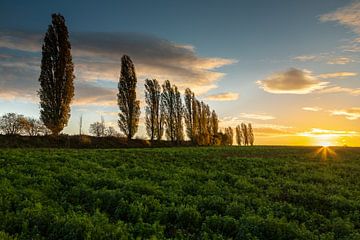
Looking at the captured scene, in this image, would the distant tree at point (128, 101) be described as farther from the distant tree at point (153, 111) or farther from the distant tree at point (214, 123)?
the distant tree at point (214, 123)

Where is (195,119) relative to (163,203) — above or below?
above

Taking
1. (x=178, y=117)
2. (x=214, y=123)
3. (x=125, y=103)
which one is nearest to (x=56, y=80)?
(x=125, y=103)

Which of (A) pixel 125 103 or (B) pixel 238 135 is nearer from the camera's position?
(A) pixel 125 103

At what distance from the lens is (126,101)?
74312 mm

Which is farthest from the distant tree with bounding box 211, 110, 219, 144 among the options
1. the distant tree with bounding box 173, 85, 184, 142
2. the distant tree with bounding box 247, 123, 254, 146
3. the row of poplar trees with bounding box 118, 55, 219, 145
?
the distant tree with bounding box 247, 123, 254, 146

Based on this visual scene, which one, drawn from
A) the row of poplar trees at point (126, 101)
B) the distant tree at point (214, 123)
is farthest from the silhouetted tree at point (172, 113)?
the distant tree at point (214, 123)

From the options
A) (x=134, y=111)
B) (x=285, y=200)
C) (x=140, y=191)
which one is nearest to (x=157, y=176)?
(x=140, y=191)

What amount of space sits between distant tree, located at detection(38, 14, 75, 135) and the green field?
89.0ft

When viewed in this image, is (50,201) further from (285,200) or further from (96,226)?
(285,200)

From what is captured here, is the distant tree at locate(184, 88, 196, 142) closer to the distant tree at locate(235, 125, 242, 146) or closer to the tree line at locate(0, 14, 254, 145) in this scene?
the tree line at locate(0, 14, 254, 145)

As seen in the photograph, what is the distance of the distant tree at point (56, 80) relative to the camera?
53531 millimetres

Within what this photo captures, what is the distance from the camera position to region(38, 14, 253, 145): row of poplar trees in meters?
53.8

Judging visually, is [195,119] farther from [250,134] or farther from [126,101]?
[250,134]

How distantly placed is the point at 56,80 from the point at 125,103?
848 inches
